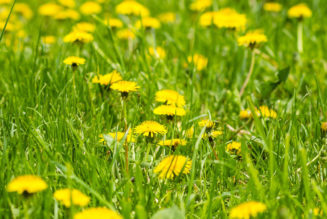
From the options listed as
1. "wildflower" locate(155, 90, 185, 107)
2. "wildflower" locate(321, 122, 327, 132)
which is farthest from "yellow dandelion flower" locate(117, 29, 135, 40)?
"wildflower" locate(321, 122, 327, 132)

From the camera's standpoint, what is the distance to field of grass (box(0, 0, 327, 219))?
1.37m

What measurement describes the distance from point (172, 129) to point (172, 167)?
0.34 metres

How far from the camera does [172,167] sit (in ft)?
4.83

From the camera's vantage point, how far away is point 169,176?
1.45 m

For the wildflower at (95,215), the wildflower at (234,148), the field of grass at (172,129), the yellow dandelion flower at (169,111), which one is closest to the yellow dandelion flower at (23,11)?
the field of grass at (172,129)

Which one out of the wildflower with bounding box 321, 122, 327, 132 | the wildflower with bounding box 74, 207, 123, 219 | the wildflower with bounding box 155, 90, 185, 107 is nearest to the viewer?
the wildflower with bounding box 74, 207, 123, 219

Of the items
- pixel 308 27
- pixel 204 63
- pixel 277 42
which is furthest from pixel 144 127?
pixel 308 27

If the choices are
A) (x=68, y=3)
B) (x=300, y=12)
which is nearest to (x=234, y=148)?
(x=300, y=12)

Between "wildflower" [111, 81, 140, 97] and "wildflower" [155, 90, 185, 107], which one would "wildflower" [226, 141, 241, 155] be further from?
"wildflower" [111, 81, 140, 97]

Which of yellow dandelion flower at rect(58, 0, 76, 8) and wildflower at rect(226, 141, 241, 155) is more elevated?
yellow dandelion flower at rect(58, 0, 76, 8)

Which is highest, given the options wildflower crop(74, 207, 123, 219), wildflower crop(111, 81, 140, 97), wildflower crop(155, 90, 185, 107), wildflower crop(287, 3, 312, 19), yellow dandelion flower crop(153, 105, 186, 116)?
wildflower crop(287, 3, 312, 19)

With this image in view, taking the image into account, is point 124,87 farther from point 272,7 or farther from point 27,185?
point 272,7

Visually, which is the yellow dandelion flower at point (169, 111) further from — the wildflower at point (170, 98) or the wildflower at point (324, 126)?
the wildflower at point (324, 126)

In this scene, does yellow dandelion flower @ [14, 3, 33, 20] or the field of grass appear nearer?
the field of grass
